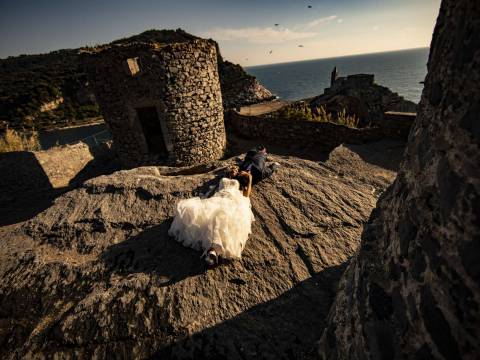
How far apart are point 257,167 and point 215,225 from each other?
204 cm

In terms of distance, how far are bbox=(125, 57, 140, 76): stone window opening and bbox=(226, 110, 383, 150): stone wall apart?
18.6ft

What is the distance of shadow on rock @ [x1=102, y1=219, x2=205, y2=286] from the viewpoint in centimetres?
342

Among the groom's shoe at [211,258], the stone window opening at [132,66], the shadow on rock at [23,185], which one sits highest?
the stone window opening at [132,66]

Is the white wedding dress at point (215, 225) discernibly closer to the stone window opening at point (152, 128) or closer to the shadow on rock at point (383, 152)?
the shadow on rock at point (383, 152)

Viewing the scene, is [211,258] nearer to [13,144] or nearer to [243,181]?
[243,181]

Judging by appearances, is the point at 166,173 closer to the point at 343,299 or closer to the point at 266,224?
the point at 266,224

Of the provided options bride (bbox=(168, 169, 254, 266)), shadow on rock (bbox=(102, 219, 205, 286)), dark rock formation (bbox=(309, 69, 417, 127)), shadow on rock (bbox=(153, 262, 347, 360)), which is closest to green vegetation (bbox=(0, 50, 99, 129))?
dark rock formation (bbox=(309, 69, 417, 127))

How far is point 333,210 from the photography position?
14.6 ft

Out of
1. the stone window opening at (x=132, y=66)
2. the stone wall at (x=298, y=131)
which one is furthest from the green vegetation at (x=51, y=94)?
the stone window opening at (x=132, y=66)

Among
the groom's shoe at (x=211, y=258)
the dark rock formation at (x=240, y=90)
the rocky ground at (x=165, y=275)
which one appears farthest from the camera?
the dark rock formation at (x=240, y=90)

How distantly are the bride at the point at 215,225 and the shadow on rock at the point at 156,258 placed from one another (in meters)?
Answer: 0.17

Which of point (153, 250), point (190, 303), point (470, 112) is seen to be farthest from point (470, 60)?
point (153, 250)

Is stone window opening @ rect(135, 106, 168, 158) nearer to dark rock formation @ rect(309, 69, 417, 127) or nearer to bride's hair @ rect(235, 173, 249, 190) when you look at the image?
bride's hair @ rect(235, 173, 249, 190)

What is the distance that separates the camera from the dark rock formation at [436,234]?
103cm
